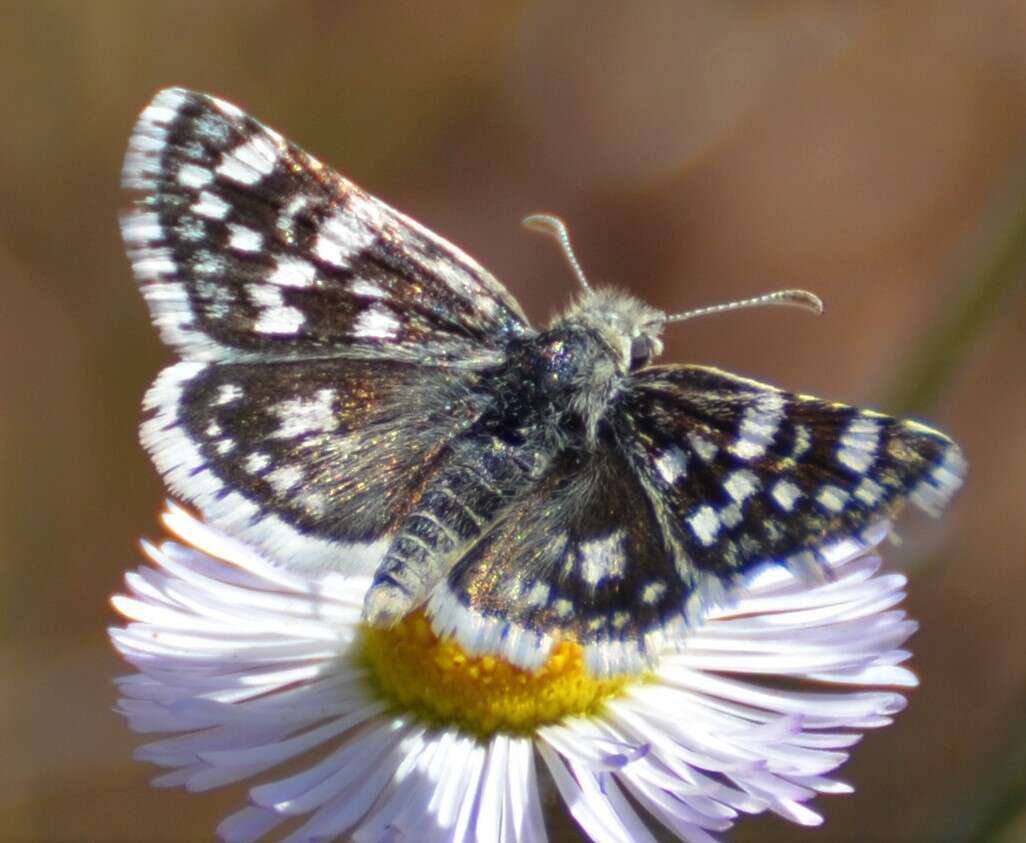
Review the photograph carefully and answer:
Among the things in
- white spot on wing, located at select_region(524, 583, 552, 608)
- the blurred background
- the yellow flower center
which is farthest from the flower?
the blurred background

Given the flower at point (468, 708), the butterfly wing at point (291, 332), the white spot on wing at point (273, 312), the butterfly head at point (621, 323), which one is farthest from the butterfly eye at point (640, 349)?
the white spot on wing at point (273, 312)

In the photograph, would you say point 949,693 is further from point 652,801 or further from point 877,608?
point 652,801

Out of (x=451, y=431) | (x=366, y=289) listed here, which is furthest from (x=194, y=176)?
(x=451, y=431)

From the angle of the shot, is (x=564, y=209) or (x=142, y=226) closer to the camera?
(x=142, y=226)

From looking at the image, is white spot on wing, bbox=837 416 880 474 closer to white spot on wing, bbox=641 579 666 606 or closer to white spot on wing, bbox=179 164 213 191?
white spot on wing, bbox=641 579 666 606

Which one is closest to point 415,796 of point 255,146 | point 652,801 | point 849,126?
point 652,801

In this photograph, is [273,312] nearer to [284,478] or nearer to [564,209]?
[284,478]

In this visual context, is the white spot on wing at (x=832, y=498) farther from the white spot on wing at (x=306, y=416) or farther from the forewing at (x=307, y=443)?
the white spot on wing at (x=306, y=416)
